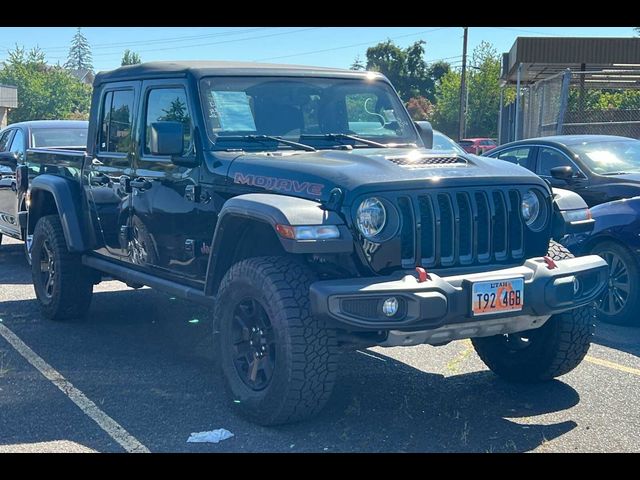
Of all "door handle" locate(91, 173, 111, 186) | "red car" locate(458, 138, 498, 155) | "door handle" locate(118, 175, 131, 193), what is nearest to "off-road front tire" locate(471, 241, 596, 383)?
"door handle" locate(118, 175, 131, 193)

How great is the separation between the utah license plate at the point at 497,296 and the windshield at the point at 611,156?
13.7 ft

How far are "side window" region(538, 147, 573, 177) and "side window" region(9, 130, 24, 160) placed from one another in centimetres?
600

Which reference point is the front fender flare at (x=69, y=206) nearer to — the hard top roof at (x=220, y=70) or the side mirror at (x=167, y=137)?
the hard top roof at (x=220, y=70)

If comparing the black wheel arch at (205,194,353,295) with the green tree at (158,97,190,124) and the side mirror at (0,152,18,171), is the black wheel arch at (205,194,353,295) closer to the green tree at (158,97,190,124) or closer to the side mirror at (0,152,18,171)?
the green tree at (158,97,190,124)

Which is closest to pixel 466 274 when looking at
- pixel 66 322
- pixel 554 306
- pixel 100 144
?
pixel 554 306

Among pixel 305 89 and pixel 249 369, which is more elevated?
pixel 305 89

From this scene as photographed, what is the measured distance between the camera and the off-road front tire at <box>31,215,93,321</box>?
23.3ft

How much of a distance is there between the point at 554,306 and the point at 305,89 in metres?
2.32

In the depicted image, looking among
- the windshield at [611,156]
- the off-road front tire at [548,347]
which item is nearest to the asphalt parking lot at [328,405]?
the off-road front tire at [548,347]

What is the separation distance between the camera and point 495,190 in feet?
15.9

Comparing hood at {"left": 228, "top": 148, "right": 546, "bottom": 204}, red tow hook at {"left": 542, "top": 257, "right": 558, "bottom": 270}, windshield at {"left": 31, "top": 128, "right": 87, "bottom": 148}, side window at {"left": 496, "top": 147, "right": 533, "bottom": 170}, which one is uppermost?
hood at {"left": 228, "top": 148, "right": 546, "bottom": 204}
